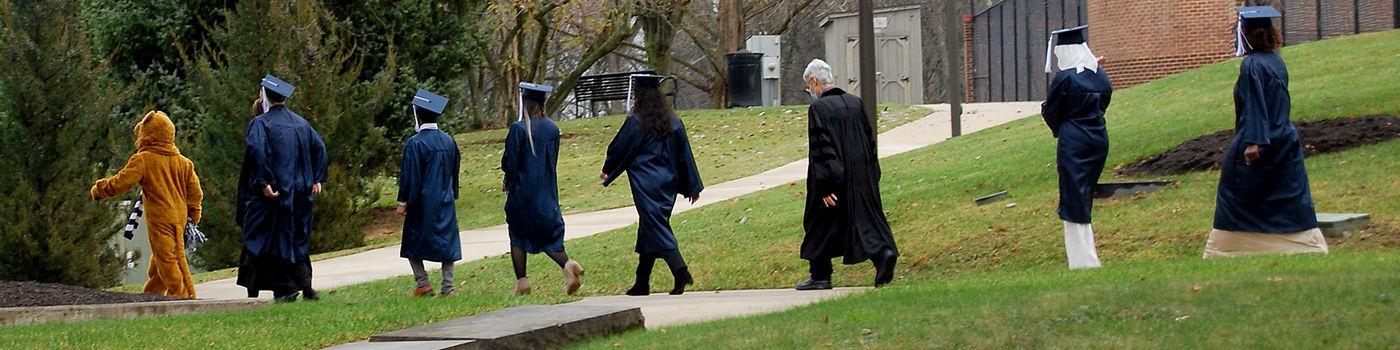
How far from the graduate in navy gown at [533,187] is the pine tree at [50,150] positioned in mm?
5632

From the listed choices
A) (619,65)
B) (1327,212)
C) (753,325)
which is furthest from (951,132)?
(619,65)

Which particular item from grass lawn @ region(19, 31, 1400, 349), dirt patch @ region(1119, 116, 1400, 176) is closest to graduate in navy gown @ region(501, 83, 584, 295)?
grass lawn @ region(19, 31, 1400, 349)

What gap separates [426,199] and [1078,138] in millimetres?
4252

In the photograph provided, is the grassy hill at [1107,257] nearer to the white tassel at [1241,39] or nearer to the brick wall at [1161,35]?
the white tassel at [1241,39]

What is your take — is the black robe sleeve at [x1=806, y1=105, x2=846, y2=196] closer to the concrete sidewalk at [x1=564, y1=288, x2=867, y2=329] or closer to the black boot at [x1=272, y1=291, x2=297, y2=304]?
the concrete sidewalk at [x1=564, y1=288, x2=867, y2=329]

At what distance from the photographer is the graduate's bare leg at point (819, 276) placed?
11570mm

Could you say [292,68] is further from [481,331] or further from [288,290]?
[481,331]

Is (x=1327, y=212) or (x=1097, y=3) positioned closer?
(x=1327, y=212)

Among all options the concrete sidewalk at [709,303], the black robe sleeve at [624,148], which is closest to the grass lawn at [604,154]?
the concrete sidewalk at [709,303]

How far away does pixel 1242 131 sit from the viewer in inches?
407

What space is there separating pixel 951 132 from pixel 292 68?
10896 millimetres

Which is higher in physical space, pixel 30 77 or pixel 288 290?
pixel 30 77

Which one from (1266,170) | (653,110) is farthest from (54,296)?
(1266,170)

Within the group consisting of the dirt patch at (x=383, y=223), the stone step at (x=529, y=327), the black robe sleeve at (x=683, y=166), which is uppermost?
the black robe sleeve at (x=683, y=166)
